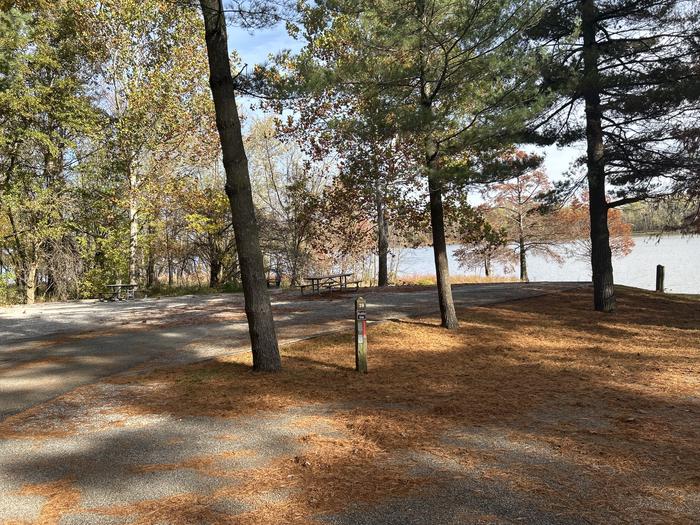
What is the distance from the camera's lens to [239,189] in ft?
20.4

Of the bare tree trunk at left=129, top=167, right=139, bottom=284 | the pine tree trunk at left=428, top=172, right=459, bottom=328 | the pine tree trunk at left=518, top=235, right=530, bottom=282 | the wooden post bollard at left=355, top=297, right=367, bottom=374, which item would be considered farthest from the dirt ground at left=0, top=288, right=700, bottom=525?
the pine tree trunk at left=518, top=235, right=530, bottom=282

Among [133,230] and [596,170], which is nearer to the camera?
[596,170]

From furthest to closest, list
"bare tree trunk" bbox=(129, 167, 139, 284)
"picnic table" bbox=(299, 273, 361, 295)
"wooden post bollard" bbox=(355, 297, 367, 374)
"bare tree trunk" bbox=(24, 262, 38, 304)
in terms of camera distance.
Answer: "bare tree trunk" bbox=(129, 167, 139, 284)
"bare tree trunk" bbox=(24, 262, 38, 304)
"picnic table" bbox=(299, 273, 361, 295)
"wooden post bollard" bbox=(355, 297, 367, 374)

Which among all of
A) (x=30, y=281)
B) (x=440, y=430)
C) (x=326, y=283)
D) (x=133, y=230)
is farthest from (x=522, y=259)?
(x=440, y=430)

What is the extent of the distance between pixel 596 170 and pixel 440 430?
906 centimetres

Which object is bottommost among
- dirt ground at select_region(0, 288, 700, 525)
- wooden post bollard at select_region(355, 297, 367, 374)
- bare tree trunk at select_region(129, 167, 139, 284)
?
dirt ground at select_region(0, 288, 700, 525)

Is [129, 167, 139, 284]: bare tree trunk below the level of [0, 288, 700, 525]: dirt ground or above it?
above

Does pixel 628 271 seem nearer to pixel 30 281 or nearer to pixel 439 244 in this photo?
pixel 439 244

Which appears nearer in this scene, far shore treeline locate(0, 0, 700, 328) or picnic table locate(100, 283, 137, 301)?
far shore treeline locate(0, 0, 700, 328)

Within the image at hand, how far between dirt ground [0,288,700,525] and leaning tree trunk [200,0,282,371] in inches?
20.7

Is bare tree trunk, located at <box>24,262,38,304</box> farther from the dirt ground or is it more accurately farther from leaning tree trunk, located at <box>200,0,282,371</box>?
leaning tree trunk, located at <box>200,0,282,371</box>

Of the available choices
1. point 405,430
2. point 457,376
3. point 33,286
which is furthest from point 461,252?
point 405,430

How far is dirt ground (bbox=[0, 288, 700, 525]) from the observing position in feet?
9.82

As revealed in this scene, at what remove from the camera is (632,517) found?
2.83 metres
